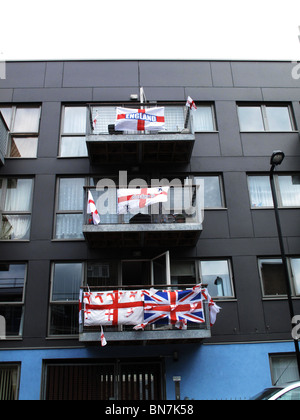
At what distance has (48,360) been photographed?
1190 centimetres

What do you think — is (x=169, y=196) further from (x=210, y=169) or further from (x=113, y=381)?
(x=113, y=381)

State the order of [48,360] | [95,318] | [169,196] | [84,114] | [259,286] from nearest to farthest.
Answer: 1. [95,318]
2. [48,360]
3. [259,286]
4. [169,196]
5. [84,114]

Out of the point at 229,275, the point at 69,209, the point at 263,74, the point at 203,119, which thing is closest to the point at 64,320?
the point at 69,209

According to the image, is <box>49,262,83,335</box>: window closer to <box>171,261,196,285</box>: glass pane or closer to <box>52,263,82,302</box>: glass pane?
<box>52,263,82,302</box>: glass pane

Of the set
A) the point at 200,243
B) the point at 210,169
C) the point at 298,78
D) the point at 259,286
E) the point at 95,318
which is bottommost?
the point at 95,318

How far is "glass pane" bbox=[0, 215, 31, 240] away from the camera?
13.4 meters

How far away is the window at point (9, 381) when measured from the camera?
11.4m

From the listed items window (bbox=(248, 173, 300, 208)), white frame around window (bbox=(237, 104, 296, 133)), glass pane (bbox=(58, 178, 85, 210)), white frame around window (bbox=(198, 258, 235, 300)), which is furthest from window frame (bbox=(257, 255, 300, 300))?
glass pane (bbox=(58, 178, 85, 210))

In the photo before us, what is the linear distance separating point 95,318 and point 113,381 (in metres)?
2.21

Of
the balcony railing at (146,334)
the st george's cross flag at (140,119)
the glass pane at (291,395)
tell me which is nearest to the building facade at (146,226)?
the balcony railing at (146,334)

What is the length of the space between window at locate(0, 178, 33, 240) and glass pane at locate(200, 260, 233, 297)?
611 centimetres

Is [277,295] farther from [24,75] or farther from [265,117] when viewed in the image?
[24,75]

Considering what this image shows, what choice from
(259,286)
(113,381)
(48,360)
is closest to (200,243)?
(259,286)

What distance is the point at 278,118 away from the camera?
15.6 meters
